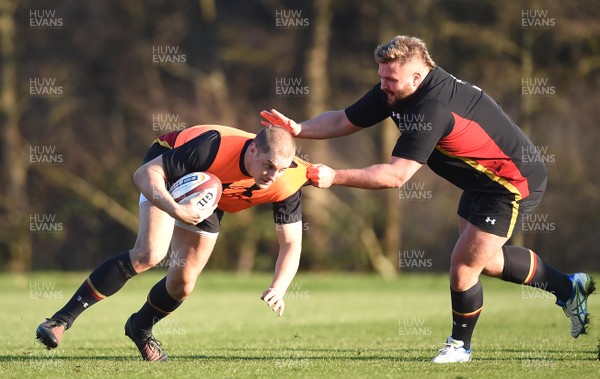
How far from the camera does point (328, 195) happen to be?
87.1 feet

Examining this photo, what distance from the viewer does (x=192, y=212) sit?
625 centimetres

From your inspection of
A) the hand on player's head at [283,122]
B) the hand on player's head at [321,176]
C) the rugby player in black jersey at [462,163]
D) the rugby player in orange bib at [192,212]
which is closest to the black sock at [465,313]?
the rugby player in black jersey at [462,163]

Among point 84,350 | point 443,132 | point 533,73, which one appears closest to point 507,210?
point 443,132

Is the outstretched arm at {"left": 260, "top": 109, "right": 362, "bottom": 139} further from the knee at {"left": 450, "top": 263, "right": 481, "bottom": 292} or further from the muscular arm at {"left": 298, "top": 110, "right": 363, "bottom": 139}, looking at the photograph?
the knee at {"left": 450, "top": 263, "right": 481, "bottom": 292}

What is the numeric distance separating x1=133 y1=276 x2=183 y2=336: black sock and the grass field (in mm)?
278

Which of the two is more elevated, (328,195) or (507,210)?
(507,210)

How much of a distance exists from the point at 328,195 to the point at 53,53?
10.8 metres

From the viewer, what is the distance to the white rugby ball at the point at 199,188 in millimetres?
6348

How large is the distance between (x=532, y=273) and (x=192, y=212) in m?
3.02

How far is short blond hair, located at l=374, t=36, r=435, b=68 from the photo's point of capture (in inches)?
264

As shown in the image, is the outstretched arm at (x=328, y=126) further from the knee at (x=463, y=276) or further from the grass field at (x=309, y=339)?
the grass field at (x=309, y=339)

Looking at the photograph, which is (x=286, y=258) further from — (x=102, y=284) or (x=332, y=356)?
(x=102, y=284)

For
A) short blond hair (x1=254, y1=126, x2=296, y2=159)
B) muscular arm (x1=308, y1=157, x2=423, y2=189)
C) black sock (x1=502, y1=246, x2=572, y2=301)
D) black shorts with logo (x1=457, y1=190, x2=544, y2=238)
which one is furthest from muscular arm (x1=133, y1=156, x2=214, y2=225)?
black sock (x1=502, y1=246, x2=572, y2=301)

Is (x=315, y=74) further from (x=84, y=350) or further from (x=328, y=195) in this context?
(x=84, y=350)
